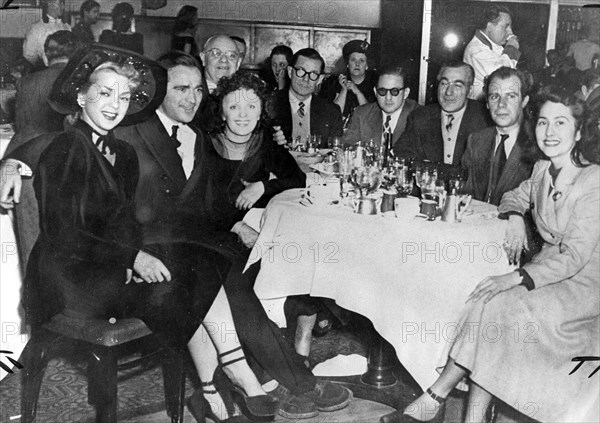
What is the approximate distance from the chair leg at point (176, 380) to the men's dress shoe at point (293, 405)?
36 cm

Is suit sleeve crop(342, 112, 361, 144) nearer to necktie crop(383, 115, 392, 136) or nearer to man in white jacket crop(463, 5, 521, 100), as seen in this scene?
necktie crop(383, 115, 392, 136)

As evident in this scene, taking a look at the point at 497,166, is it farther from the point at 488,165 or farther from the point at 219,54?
the point at 219,54

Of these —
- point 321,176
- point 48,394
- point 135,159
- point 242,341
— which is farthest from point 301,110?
point 48,394

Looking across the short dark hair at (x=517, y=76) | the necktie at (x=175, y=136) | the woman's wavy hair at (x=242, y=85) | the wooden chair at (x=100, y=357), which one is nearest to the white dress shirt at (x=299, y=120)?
the woman's wavy hair at (x=242, y=85)

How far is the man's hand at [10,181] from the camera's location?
9.25 feet

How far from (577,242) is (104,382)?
183cm

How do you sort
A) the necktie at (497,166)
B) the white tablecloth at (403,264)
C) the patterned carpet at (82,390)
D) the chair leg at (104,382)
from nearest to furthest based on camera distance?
the chair leg at (104,382), the white tablecloth at (403,264), the necktie at (497,166), the patterned carpet at (82,390)

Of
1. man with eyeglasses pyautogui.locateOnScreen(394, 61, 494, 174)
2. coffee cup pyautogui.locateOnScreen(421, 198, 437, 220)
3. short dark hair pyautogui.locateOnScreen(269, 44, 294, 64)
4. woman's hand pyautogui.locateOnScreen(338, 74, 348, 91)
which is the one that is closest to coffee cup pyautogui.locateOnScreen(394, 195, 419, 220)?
coffee cup pyautogui.locateOnScreen(421, 198, 437, 220)

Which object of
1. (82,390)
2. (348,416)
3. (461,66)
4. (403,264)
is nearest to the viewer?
(403,264)

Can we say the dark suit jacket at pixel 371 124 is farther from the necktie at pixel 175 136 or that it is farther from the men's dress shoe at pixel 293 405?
the men's dress shoe at pixel 293 405

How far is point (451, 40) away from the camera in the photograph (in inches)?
117

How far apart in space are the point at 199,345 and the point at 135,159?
785mm

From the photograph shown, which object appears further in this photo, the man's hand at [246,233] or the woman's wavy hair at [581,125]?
the man's hand at [246,233]

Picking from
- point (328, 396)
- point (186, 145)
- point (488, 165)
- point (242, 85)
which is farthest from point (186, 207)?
point (488, 165)
